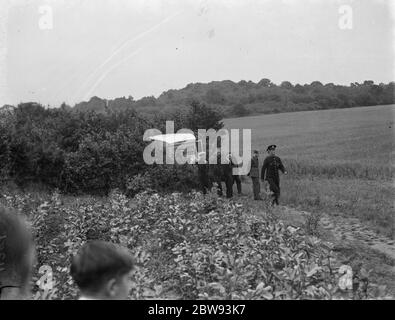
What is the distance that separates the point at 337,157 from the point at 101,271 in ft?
47.0

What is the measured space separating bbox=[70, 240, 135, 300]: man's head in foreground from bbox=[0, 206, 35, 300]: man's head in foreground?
0.72 metres

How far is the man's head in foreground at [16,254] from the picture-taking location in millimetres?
3230

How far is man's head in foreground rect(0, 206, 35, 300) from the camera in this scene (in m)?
3.23

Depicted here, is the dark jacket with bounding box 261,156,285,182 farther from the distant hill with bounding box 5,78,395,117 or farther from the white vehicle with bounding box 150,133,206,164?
the distant hill with bounding box 5,78,395,117

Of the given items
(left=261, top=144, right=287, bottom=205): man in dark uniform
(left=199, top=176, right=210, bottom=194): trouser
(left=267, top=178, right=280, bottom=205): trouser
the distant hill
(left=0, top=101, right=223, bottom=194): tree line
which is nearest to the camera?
(left=261, top=144, right=287, bottom=205): man in dark uniform

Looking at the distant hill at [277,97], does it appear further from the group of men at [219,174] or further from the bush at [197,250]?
the bush at [197,250]

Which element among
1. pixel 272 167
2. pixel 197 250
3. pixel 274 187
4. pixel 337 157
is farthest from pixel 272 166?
pixel 197 250

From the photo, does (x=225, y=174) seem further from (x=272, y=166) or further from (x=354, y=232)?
(x=354, y=232)

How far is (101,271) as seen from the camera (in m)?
2.60

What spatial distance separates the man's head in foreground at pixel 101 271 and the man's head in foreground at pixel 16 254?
2.38ft

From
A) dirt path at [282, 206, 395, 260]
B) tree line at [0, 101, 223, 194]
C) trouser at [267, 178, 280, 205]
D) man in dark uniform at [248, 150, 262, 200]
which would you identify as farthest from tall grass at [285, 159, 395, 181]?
dirt path at [282, 206, 395, 260]

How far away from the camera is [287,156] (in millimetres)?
16797
